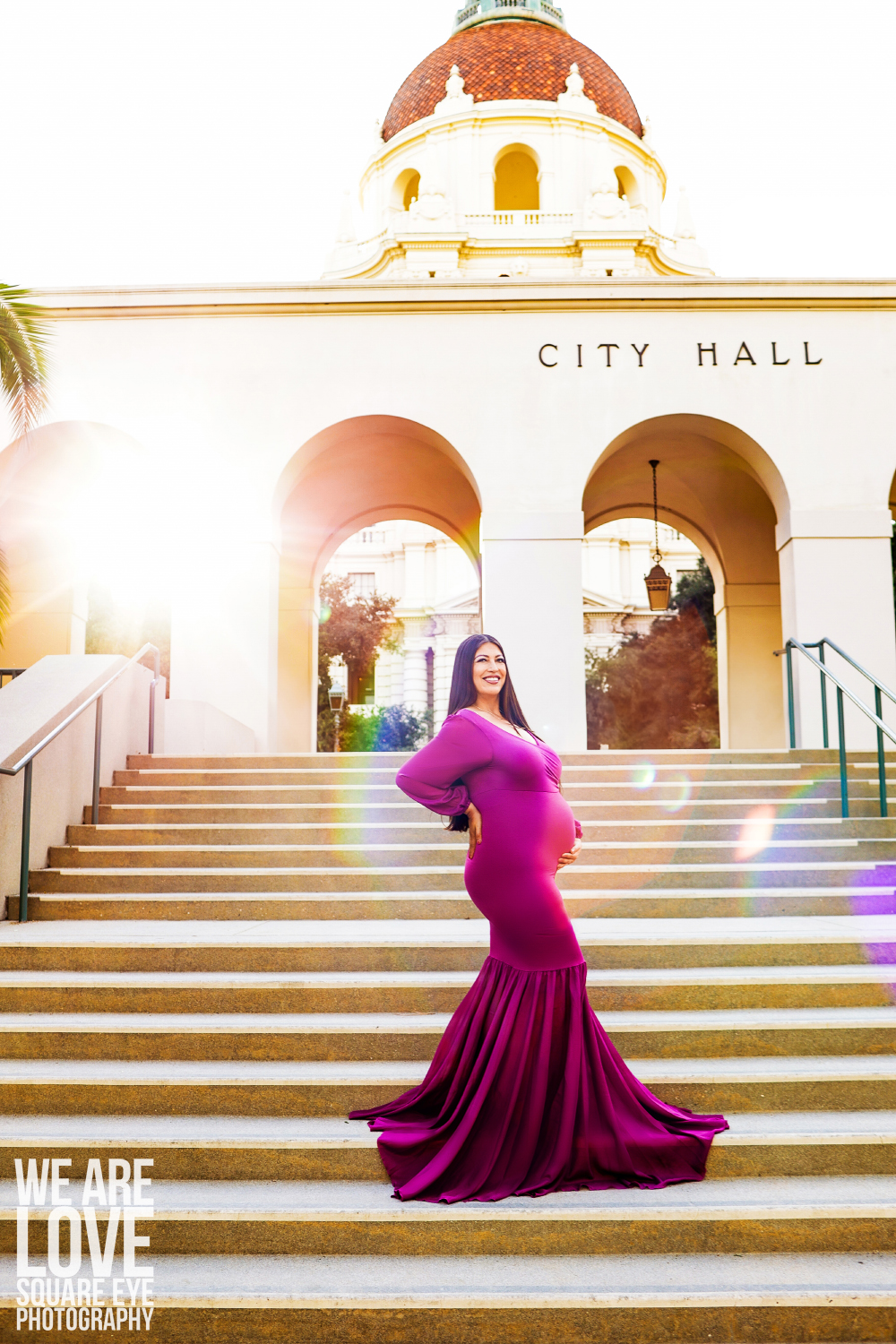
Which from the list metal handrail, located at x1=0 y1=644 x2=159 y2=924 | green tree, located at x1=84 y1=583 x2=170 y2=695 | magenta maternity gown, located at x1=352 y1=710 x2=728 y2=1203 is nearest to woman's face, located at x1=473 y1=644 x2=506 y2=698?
magenta maternity gown, located at x1=352 y1=710 x2=728 y2=1203

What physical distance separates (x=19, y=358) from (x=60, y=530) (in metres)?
7.07

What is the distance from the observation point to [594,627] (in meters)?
46.1

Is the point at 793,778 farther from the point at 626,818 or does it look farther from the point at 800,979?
the point at 800,979

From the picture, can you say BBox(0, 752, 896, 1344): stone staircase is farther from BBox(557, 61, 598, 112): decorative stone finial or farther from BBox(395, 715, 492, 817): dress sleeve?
BBox(557, 61, 598, 112): decorative stone finial

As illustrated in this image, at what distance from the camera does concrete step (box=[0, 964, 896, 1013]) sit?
4.72 meters

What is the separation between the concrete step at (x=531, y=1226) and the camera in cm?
331

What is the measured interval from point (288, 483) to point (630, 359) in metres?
4.50

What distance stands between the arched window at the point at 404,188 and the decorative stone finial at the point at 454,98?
95.9 inches

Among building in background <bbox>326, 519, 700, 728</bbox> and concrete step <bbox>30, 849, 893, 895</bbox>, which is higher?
building in background <bbox>326, 519, 700, 728</bbox>

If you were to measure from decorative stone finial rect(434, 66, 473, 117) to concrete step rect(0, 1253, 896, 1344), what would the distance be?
41.3 m

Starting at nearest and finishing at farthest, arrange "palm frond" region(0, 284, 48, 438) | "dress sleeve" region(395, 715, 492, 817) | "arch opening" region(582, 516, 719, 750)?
"dress sleeve" region(395, 715, 492, 817) < "palm frond" region(0, 284, 48, 438) < "arch opening" region(582, 516, 719, 750)

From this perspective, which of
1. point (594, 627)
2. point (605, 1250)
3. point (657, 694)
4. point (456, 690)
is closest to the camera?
point (605, 1250)

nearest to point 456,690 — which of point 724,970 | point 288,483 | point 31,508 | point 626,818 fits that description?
point 724,970

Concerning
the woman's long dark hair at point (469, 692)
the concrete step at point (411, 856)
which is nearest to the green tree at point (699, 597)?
the concrete step at point (411, 856)
